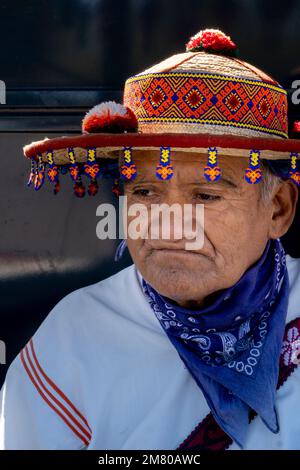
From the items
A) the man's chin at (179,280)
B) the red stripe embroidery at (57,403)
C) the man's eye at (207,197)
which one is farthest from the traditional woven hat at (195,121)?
the red stripe embroidery at (57,403)

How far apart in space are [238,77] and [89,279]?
1271mm


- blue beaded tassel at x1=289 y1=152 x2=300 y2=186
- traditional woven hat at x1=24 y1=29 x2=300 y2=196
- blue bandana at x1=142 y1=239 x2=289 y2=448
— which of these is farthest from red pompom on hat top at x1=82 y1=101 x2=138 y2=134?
blue bandana at x1=142 y1=239 x2=289 y2=448

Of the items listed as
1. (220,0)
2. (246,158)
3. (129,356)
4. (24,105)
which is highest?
(220,0)

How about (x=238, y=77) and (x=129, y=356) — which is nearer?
(x=238, y=77)

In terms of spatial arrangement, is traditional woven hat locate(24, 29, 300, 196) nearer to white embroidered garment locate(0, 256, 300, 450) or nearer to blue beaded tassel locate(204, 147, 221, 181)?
blue beaded tassel locate(204, 147, 221, 181)

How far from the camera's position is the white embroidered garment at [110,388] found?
2.14m

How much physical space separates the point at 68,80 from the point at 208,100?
1053 millimetres

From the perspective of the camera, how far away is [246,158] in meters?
2.07

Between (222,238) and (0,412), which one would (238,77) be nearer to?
(222,238)

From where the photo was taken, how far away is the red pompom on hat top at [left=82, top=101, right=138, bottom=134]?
198 cm

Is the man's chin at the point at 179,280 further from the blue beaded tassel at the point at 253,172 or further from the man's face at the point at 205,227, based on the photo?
the blue beaded tassel at the point at 253,172

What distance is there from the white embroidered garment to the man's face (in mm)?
266

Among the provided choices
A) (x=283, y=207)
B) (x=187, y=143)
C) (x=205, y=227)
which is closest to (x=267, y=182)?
(x=283, y=207)
